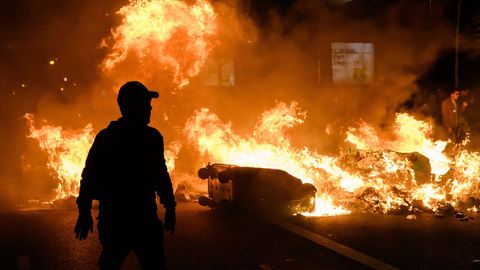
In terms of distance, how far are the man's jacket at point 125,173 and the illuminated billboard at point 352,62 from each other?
1926 centimetres

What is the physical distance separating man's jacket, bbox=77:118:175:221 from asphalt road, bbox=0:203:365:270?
2616mm

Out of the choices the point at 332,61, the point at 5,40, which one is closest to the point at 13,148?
the point at 5,40

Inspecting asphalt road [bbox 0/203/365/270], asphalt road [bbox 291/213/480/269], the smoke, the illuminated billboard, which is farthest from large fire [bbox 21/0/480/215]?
the illuminated billboard

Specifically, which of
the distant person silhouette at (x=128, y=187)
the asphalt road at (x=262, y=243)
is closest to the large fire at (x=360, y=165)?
the asphalt road at (x=262, y=243)

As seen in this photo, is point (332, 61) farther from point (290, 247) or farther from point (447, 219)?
point (290, 247)

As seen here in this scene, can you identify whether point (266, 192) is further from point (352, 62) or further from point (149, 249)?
point (352, 62)

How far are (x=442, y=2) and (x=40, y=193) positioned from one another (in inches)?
573

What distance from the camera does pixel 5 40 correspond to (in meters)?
18.5

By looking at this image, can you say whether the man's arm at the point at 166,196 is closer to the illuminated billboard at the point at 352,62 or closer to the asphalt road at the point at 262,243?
the asphalt road at the point at 262,243

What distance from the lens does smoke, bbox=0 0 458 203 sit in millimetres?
17531

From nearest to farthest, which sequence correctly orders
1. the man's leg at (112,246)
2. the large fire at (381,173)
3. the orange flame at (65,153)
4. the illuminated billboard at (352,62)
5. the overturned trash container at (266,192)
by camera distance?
the man's leg at (112,246) → the overturned trash container at (266,192) → the large fire at (381,173) → the orange flame at (65,153) → the illuminated billboard at (352,62)

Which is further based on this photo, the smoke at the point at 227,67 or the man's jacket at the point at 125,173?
the smoke at the point at 227,67

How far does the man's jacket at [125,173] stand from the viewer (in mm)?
4039

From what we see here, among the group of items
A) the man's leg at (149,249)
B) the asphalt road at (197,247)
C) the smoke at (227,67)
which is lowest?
the asphalt road at (197,247)
